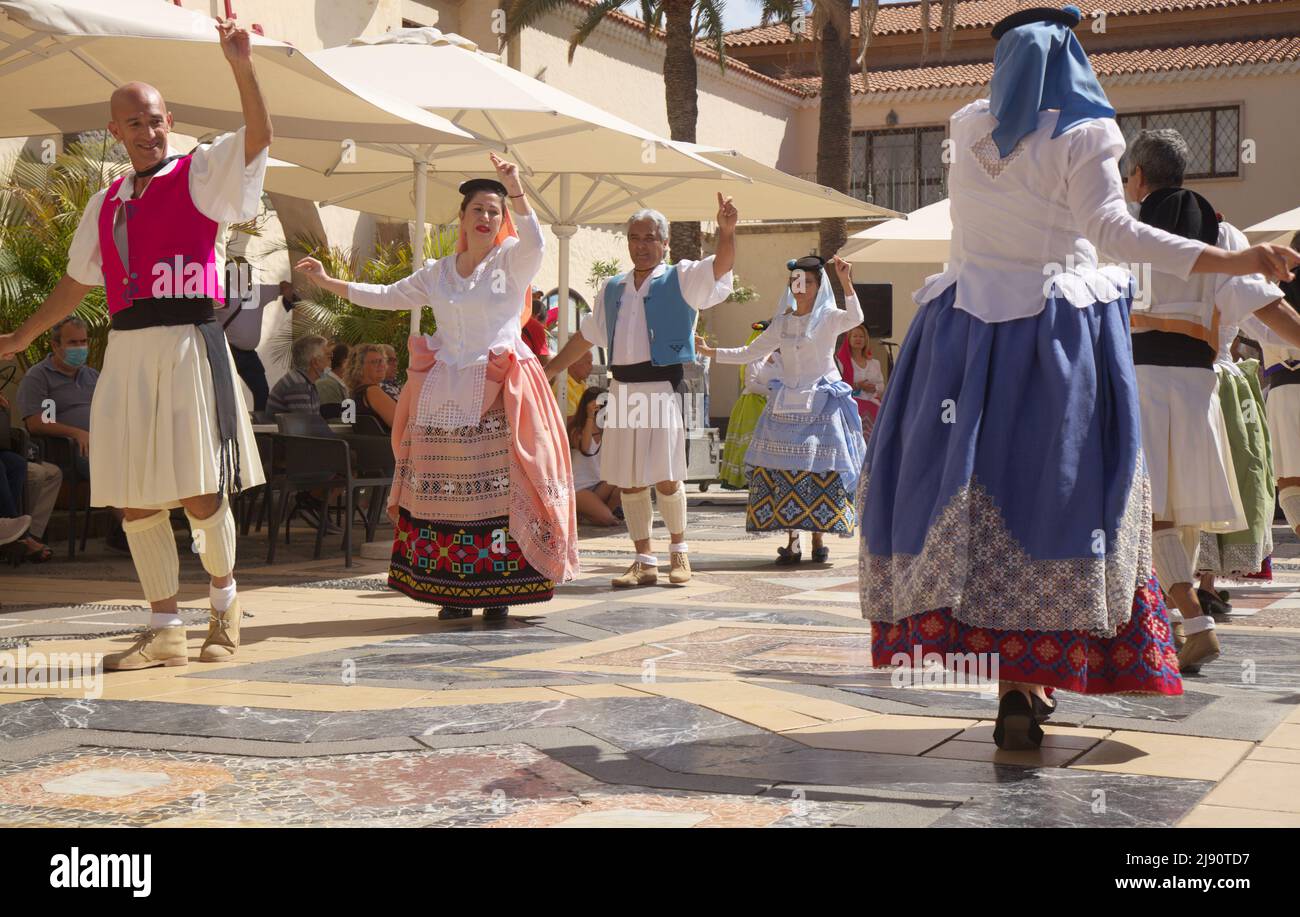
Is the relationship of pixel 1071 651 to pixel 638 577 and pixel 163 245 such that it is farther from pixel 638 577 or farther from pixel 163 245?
pixel 638 577

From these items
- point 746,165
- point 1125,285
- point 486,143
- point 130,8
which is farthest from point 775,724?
point 746,165

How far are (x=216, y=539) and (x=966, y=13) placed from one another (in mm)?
35143

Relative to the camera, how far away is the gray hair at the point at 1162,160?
561 cm

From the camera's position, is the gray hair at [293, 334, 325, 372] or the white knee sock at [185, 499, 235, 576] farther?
the gray hair at [293, 334, 325, 372]

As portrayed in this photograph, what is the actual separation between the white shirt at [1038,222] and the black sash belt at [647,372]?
4.30 metres

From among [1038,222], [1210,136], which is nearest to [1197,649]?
[1038,222]

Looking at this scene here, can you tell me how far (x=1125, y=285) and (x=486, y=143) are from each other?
5.15 m

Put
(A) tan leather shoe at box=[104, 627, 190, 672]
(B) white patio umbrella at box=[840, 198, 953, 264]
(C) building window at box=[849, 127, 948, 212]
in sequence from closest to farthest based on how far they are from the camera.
A: (A) tan leather shoe at box=[104, 627, 190, 672]
(B) white patio umbrella at box=[840, 198, 953, 264]
(C) building window at box=[849, 127, 948, 212]

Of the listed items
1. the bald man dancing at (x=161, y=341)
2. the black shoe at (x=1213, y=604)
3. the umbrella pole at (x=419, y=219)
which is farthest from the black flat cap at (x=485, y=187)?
the black shoe at (x=1213, y=604)

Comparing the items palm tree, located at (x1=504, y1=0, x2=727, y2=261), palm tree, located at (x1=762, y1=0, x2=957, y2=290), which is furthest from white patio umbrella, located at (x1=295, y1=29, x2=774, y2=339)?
palm tree, located at (x1=762, y1=0, x2=957, y2=290)

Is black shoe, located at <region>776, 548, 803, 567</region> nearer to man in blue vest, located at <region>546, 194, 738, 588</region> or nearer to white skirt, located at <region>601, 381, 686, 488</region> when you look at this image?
man in blue vest, located at <region>546, 194, 738, 588</region>

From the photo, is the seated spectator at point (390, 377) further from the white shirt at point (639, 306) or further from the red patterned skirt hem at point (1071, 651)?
the red patterned skirt hem at point (1071, 651)

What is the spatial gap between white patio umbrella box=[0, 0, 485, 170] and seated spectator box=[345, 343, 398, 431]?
2.30 meters

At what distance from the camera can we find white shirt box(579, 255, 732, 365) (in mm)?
8359
